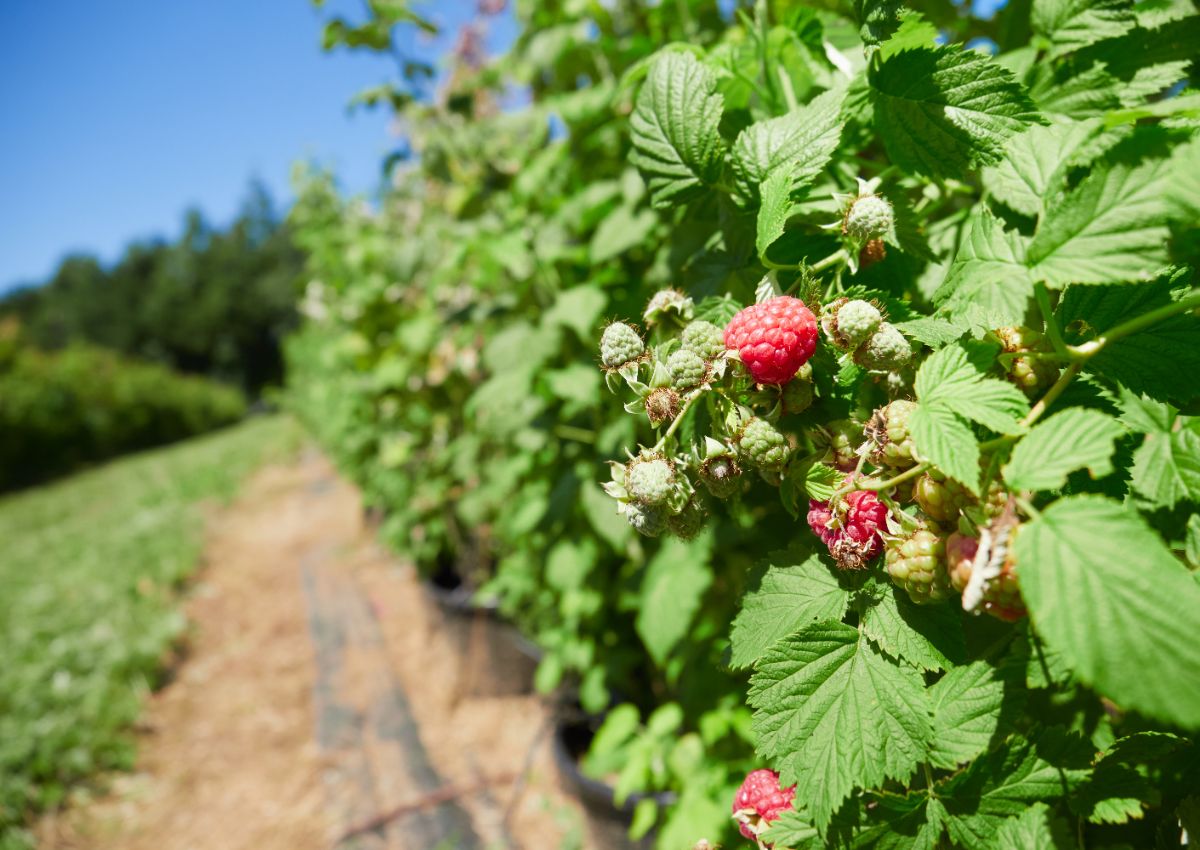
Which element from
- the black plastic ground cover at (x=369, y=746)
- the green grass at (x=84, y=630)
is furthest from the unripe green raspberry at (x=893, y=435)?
the green grass at (x=84, y=630)

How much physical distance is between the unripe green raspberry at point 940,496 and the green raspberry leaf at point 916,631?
96mm

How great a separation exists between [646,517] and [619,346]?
0.49 feet

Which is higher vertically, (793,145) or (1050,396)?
(793,145)

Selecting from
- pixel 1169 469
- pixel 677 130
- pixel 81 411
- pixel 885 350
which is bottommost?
pixel 1169 469

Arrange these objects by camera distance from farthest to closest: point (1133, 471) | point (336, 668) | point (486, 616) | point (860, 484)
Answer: point (336, 668) → point (486, 616) → point (1133, 471) → point (860, 484)

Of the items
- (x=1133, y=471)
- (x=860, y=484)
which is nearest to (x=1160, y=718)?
(x=860, y=484)

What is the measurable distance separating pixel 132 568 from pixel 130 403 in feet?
58.5

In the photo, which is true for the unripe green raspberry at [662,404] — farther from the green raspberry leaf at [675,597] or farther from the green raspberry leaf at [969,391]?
the green raspberry leaf at [675,597]

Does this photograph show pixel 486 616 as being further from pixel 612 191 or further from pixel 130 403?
pixel 130 403

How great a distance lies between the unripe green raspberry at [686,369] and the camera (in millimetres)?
561

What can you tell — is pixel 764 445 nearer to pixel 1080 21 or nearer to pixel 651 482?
pixel 651 482

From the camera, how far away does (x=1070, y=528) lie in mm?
404

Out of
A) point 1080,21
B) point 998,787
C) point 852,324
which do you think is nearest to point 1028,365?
point 852,324

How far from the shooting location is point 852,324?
510 millimetres
